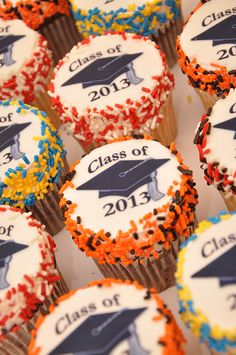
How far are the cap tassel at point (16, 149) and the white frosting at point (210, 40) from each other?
0.76 m

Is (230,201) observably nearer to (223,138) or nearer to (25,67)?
(223,138)

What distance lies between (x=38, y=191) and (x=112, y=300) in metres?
0.69

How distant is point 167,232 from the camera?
1.89 m

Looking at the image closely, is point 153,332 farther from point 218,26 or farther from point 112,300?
point 218,26

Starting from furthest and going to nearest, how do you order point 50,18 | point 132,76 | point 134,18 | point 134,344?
point 50,18 → point 134,18 → point 132,76 → point 134,344

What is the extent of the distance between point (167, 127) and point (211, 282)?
951 millimetres

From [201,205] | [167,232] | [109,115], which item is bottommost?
[201,205]

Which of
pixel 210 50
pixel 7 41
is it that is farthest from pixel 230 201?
pixel 7 41

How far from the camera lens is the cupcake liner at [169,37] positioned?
2.66m

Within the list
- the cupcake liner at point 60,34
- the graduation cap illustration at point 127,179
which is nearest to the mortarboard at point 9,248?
the graduation cap illustration at point 127,179

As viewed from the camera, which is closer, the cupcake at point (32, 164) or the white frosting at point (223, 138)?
the white frosting at point (223, 138)

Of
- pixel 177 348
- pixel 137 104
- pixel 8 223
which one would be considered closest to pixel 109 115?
pixel 137 104

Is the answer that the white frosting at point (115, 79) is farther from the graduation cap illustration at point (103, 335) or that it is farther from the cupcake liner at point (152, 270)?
the graduation cap illustration at point (103, 335)

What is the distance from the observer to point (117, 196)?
78.0 inches
